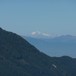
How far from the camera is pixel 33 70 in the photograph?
652 feet

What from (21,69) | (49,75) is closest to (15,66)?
(21,69)

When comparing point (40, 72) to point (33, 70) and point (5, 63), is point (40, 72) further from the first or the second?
point (5, 63)

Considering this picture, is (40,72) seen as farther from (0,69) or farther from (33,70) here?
(0,69)

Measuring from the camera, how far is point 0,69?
598 feet

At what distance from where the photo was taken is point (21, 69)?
193750 millimetres

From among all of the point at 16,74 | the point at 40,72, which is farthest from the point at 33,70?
the point at 16,74

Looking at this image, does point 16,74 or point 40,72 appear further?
point 40,72

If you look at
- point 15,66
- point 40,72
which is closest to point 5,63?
point 15,66

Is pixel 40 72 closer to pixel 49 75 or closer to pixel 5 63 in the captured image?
pixel 49 75

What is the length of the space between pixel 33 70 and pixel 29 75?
1240 centimetres

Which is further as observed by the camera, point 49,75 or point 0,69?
point 49,75

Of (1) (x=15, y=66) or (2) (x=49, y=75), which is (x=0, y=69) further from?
(2) (x=49, y=75)

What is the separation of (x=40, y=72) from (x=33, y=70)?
3196 mm

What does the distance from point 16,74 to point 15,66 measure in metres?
9.89
